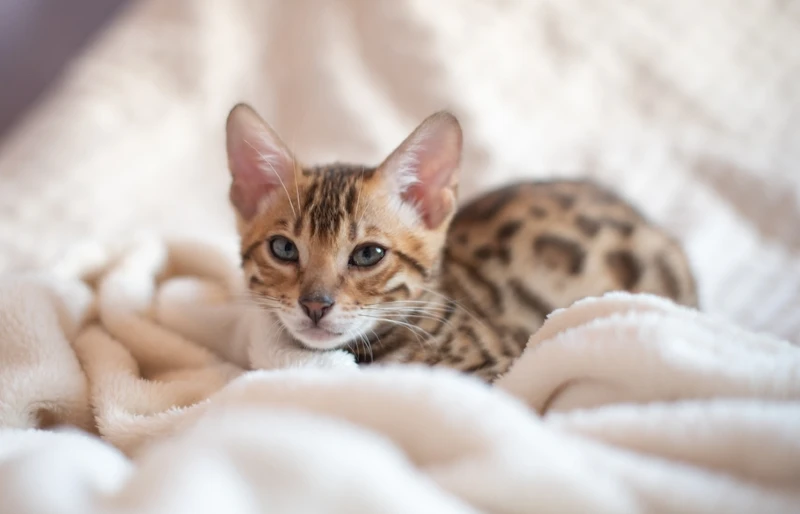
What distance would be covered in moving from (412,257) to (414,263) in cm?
1

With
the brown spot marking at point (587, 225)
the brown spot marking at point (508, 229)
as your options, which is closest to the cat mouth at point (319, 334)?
the brown spot marking at point (508, 229)

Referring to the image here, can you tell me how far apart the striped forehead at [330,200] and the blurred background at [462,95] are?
0.56 m

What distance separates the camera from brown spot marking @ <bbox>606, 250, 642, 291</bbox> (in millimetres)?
1464

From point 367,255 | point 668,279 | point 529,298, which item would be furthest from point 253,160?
point 668,279

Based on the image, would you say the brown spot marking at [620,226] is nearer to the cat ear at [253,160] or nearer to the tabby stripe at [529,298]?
the tabby stripe at [529,298]

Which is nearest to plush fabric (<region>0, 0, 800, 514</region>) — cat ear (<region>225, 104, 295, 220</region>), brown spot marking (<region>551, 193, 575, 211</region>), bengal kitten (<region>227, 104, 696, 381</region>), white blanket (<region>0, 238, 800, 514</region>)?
white blanket (<region>0, 238, 800, 514</region>)

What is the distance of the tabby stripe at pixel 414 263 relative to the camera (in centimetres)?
121

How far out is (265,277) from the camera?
1.19m

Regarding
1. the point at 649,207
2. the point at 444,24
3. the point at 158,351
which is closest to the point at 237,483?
the point at 158,351

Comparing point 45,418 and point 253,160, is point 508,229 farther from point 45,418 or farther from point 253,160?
point 45,418

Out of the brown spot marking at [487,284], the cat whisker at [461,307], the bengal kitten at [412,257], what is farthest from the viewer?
the brown spot marking at [487,284]

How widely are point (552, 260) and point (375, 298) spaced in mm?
494

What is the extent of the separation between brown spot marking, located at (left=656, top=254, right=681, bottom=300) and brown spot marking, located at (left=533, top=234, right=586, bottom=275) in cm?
19

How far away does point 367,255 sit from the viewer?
118 cm
